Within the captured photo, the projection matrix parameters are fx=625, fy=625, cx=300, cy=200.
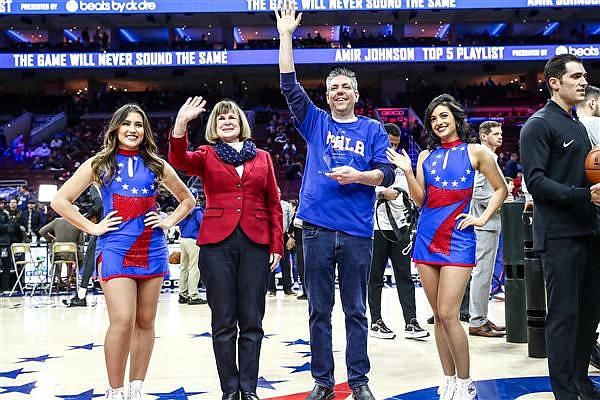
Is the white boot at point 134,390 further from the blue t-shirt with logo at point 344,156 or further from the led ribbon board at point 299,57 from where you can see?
the led ribbon board at point 299,57

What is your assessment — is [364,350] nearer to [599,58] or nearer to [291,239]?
[291,239]

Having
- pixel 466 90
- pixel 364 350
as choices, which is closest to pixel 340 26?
pixel 466 90

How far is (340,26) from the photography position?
100ft

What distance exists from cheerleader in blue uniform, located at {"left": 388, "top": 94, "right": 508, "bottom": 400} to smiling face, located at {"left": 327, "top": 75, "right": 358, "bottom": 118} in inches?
13.5

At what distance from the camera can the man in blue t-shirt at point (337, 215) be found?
3275 millimetres

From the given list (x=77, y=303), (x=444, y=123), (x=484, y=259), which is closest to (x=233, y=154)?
(x=444, y=123)

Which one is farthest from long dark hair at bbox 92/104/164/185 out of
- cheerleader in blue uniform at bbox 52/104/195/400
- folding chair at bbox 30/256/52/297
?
folding chair at bbox 30/256/52/297

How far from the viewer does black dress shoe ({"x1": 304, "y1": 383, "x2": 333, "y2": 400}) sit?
3.23 meters

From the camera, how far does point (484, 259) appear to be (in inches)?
215

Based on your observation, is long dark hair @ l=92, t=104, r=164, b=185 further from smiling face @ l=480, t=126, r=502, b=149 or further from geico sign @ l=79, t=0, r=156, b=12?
geico sign @ l=79, t=0, r=156, b=12

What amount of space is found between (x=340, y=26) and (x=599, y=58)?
11.8 meters

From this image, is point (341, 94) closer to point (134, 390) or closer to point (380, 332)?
point (134, 390)

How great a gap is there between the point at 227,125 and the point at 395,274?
270 cm

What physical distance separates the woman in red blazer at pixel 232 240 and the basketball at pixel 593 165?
5.07ft
